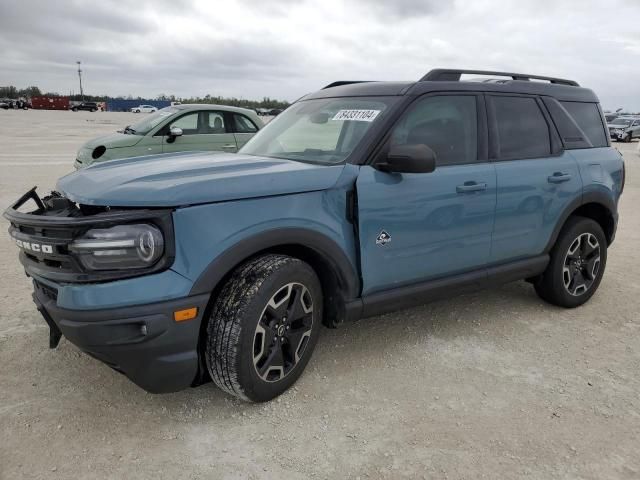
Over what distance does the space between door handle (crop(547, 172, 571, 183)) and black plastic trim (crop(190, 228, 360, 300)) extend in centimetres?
191

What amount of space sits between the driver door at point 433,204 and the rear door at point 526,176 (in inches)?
5.2

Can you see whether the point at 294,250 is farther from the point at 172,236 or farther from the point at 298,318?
the point at 172,236

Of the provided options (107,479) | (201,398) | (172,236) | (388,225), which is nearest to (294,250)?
(388,225)

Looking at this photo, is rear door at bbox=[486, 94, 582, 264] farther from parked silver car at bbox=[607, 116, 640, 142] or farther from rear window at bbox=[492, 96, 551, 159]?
parked silver car at bbox=[607, 116, 640, 142]

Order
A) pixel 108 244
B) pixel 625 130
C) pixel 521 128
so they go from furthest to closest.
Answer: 1. pixel 625 130
2. pixel 521 128
3. pixel 108 244

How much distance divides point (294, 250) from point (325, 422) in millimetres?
955

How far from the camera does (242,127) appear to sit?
1030 centimetres

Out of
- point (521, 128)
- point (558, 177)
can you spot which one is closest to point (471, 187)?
point (521, 128)

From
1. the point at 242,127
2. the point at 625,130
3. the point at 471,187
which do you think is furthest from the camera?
the point at 625,130

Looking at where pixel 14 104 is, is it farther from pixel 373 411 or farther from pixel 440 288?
pixel 373 411

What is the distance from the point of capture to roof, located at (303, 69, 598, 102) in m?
3.52

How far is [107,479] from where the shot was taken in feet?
7.68

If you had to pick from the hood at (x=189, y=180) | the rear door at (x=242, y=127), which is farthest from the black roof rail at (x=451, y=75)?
the rear door at (x=242, y=127)

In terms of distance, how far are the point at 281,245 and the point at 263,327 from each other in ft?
1.51
